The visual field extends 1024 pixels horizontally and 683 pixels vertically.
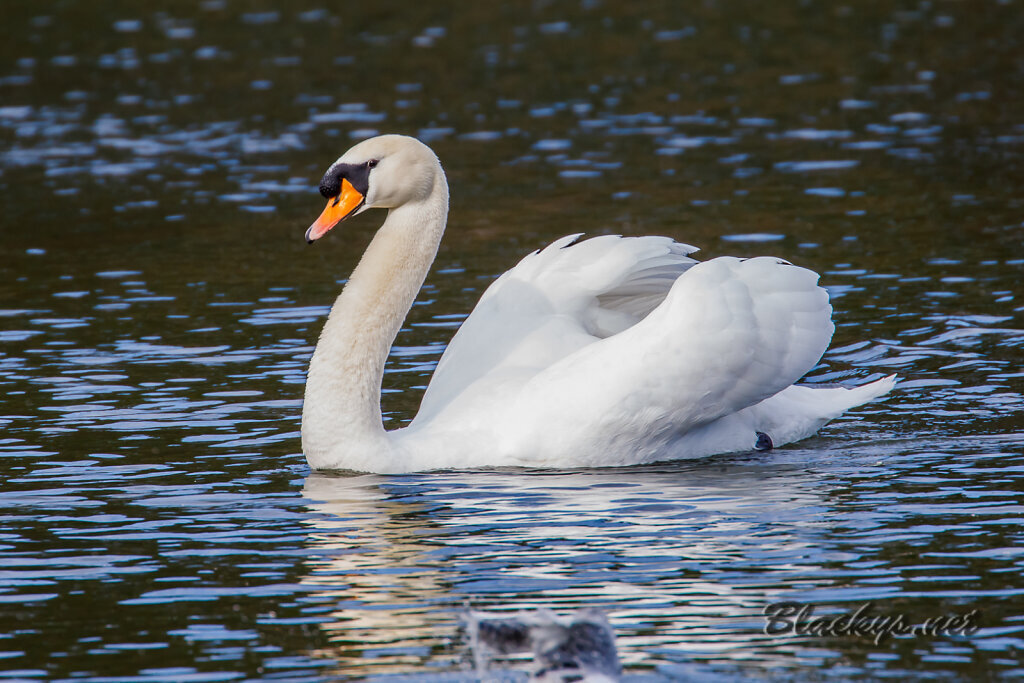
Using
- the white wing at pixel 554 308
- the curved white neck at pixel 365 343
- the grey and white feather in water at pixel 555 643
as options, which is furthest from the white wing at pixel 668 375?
the grey and white feather in water at pixel 555 643

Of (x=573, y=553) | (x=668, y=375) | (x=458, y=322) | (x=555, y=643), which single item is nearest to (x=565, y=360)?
(x=668, y=375)

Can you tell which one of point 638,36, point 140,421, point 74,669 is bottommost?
point 638,36

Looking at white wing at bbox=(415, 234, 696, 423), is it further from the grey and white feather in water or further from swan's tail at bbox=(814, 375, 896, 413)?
the grey and white feather in water

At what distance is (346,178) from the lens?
9.09m

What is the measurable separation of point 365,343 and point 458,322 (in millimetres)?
3518

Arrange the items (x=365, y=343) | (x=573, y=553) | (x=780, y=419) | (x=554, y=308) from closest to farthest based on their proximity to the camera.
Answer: (x=573, y=553), (x=365, y=343), (x=780, y=419), (x=554, y=308)

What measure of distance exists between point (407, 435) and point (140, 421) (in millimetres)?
2147

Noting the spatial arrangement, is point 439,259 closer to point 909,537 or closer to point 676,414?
point 676,414

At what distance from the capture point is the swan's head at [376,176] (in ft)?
29.8

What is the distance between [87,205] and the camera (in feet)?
59.3

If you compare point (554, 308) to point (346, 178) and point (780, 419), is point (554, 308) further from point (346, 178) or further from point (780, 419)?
point (346, 178)

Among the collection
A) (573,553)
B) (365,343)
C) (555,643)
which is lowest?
(573,553)

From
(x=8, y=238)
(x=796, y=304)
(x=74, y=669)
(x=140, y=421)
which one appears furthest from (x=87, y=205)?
(x=74, y=669)

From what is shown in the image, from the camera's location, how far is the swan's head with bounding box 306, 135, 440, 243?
9.07m
